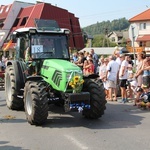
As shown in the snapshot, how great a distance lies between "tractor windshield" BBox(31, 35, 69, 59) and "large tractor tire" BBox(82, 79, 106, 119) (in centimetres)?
141

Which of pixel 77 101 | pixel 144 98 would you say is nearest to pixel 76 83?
pixel 77 101

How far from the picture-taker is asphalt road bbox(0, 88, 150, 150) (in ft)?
21.5

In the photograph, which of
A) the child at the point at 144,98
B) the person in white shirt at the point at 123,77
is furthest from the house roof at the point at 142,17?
the child at the point at 144,98

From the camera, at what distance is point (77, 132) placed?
7613 millimetres

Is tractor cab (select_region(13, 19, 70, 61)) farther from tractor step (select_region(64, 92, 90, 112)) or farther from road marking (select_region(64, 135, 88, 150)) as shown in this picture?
road marking (select_region(64, 135, 88, 150))

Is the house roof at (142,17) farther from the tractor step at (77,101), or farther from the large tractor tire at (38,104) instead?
the large tractor tire at (38,104)

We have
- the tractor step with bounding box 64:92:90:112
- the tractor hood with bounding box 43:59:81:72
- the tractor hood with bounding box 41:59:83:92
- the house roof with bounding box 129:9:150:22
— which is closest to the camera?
the tractor step with bounding box 64:92:90:112

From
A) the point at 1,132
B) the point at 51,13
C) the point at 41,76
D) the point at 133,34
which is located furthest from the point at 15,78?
the point at 51,13

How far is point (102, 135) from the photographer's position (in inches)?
287

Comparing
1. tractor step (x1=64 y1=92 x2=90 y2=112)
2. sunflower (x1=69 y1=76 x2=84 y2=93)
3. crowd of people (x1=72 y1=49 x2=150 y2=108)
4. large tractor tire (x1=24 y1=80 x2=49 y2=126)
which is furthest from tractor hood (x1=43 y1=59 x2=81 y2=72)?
crowd of people (x1=72 y1=49 x2=150 y2=108)

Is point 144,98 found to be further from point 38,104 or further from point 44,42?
point 38,104

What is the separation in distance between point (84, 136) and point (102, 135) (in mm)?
398

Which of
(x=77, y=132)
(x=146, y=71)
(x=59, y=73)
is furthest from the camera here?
(x=146, y=71)

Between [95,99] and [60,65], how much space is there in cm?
123
